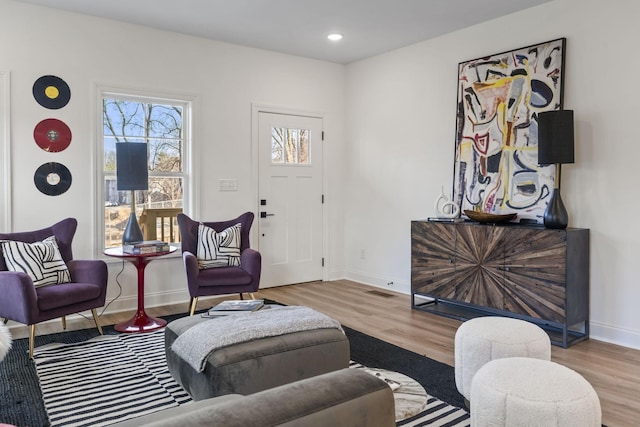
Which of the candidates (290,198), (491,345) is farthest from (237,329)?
(290,198)

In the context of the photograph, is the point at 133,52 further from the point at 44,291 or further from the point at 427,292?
the point at 427,292

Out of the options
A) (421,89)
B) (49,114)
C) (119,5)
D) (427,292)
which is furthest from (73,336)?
(421,89)

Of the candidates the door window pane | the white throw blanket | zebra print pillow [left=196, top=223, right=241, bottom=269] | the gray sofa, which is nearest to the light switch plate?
the door window pane

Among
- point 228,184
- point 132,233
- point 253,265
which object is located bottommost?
point 253,265

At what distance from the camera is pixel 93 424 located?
227 centimetres

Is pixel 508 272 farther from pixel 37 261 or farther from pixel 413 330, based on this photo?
pixel 37 261

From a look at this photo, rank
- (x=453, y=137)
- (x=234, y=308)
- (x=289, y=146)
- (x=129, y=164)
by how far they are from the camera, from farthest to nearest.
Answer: (x=289, y=146) < (x=453, y=137) < (x=129, y=164) < (x=234, y=308)

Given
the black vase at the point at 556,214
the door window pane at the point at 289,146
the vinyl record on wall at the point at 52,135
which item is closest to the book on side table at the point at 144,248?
the vinyl record on wall at the point at 52,135

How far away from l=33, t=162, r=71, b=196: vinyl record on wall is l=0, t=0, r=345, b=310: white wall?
1.8 inches

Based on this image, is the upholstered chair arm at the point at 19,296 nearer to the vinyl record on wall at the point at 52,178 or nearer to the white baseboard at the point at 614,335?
the vinyl record on wall at the point at 52,178

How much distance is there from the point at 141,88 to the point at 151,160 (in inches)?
27.3

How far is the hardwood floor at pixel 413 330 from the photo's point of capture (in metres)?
2.67

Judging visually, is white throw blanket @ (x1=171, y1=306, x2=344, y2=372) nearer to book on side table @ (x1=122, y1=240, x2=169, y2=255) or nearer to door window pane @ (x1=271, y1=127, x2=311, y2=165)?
book on side table @ (x1=122, y1=240, x2=169, y2=255)

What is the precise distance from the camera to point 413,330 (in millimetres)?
3844
